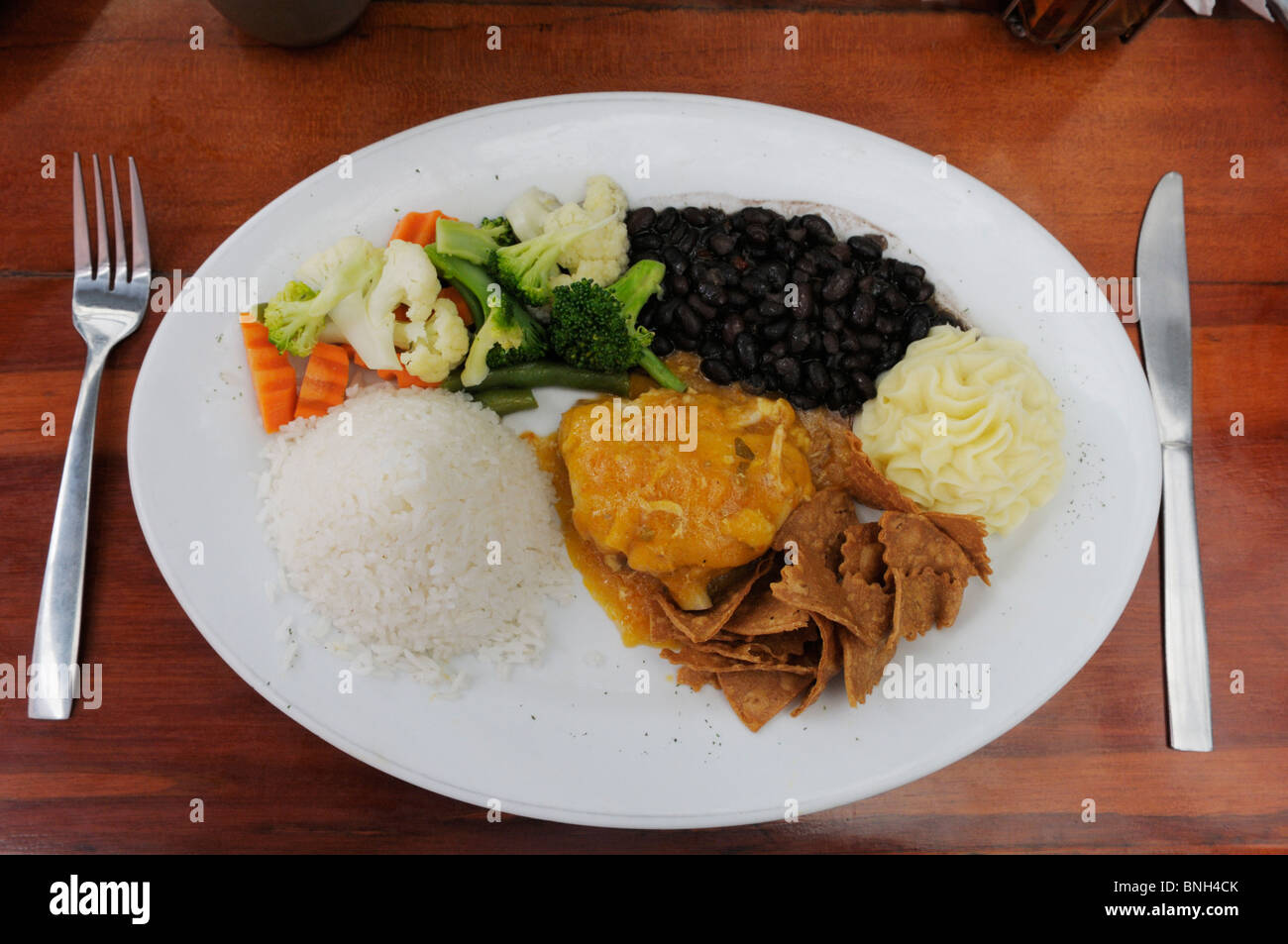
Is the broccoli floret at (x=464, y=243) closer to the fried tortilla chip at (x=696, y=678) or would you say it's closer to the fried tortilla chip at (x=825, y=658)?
the fried tortilla chip at (x=696, y=678)

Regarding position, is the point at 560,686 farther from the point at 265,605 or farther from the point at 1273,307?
the point at 1273,307

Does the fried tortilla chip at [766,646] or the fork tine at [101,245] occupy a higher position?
the fork tine at [101,245]

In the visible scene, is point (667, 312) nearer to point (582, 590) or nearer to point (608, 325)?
point (608, 325)

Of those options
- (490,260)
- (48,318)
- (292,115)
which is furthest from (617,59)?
(48,318)

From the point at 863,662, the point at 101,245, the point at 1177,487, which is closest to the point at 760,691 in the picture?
the point at 863,662

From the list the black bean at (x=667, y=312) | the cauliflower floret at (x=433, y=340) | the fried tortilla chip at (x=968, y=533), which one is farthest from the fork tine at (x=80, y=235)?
the fried tortilla chip at (x=968, y=533)

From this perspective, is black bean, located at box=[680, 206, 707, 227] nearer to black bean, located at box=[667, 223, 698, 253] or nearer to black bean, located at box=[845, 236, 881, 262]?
black bean, located at box=[667, 223, 698, 253]

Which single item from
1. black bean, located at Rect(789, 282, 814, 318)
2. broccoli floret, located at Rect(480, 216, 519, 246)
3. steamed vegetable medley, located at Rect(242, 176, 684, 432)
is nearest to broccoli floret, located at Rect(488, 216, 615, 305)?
steamed vegetable medley, located at Rect(242, 176, 684, 432)
